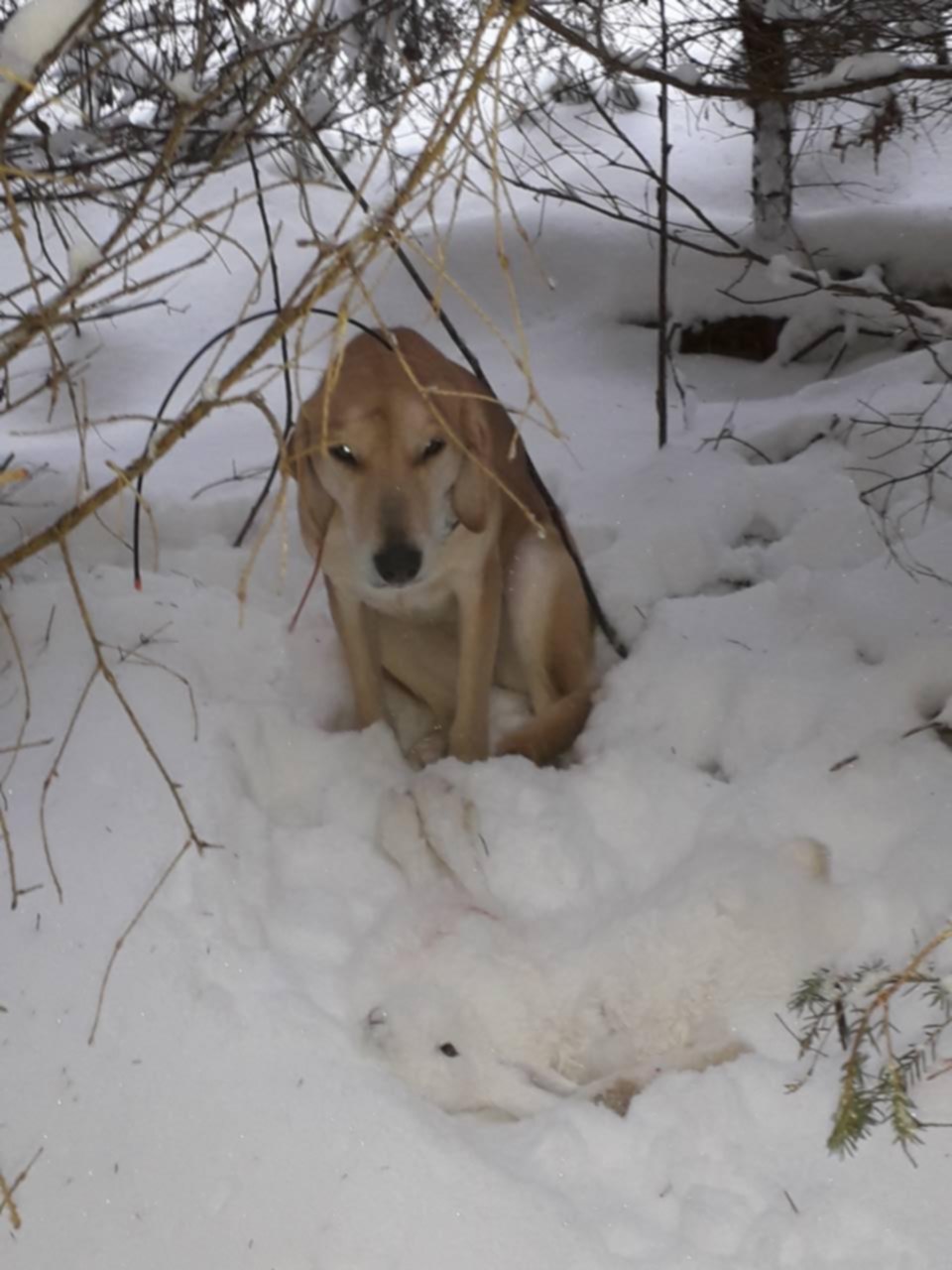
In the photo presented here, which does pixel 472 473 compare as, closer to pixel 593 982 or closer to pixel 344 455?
pixel 344 455

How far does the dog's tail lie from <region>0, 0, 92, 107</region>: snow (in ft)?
6.73

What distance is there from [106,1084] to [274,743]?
112 centimetres

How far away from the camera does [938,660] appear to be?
297 cm

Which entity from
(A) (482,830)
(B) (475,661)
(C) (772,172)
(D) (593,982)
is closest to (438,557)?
(B) (475,661)

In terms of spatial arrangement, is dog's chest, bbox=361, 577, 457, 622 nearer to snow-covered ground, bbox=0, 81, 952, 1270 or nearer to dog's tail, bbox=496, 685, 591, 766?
snow-covered ground, bbox=0, 81, 952, 1270

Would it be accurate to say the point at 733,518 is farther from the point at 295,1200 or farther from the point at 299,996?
the point at 295,1200

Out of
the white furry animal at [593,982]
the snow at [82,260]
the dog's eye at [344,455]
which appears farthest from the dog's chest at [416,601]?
the snow at [82,260]

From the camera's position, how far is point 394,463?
2.93 metres

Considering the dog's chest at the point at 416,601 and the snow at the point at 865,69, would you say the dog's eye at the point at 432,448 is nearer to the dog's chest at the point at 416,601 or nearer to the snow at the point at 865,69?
the dog's chest at the point at 416,601

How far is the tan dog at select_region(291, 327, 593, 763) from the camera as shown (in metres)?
2.92

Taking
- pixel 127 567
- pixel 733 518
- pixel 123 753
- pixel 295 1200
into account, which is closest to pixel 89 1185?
pixel 295 1200

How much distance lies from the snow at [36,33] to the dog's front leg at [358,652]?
182cm

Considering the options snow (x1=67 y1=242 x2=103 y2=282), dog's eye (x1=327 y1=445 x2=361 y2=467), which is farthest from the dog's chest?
snow (x1=67 y1=242 x2=103 y2=282)

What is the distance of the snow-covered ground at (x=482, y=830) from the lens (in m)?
1.96
